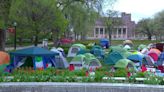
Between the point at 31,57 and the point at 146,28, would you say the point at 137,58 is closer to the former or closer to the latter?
the point at 31,57

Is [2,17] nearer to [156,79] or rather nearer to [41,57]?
[41,57]

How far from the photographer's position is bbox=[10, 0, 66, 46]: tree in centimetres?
2439

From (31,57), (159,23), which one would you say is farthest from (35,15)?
(159,23)

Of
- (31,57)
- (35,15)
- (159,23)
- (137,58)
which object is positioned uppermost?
(159,23)

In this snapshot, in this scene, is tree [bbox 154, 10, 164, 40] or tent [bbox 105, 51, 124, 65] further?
tree [bbox 154, 10, 164, 40]

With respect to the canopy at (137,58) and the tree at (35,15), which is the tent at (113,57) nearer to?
the canopy at (137,58)

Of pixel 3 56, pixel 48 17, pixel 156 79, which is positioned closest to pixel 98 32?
pixel 48 17

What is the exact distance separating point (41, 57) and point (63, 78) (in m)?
10.8

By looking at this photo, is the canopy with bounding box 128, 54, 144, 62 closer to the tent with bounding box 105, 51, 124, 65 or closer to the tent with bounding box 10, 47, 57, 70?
the tent with bounding box 105, 51, 124, 65

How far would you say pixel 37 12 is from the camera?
24.8 metres

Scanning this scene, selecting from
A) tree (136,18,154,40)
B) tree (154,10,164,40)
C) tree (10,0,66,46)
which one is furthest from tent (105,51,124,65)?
tree (136,18,154,40)

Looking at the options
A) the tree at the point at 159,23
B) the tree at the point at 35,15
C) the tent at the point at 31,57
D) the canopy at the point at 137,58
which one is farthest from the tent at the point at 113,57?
the tree at the point at 159,23

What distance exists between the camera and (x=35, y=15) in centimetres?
2500

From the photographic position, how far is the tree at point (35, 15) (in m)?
24.4
